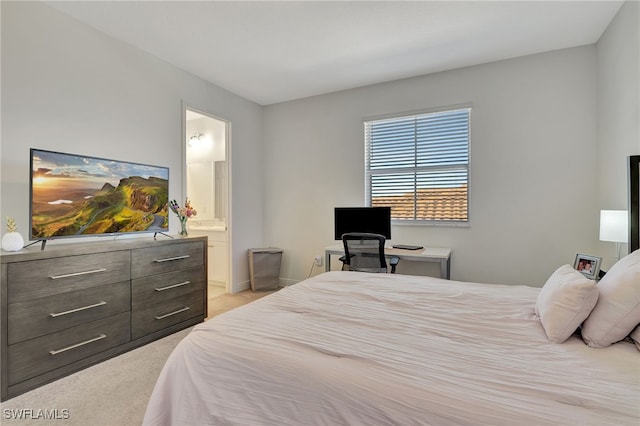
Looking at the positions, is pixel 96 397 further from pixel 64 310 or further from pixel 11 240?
pixel 11 240

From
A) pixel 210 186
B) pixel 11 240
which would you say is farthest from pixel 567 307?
pixel 210 186

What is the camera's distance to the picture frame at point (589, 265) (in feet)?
7.91

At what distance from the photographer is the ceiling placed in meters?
2.49

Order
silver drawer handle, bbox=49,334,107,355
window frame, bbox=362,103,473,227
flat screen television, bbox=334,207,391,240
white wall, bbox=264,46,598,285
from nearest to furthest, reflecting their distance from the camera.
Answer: silver drawer handle, bbox=49,334,107,355 < white wall, bbox=264,46,598,285 < window frame, bbox=362,103,473,227 < flat screen television, bbox=334,207,391,240

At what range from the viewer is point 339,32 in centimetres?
286

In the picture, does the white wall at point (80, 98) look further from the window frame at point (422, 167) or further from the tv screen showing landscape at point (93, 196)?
the window frame at point (422, 167)

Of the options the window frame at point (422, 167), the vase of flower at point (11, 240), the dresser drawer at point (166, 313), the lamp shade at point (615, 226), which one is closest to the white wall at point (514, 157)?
the window frame at point (422, 167)

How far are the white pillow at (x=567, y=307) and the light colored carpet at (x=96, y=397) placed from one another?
2.13 metres

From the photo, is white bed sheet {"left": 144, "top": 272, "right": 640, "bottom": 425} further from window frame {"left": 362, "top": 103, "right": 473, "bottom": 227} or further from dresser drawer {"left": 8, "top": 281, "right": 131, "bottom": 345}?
window frame {"left": 362, "top": 103, "right": 473, "bottom": 227}

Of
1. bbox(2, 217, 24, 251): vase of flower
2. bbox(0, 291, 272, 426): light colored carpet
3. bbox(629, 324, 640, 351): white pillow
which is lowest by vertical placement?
bbox(0, 291, 272, 426): light colored carpet

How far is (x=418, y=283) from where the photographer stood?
218 centimetres

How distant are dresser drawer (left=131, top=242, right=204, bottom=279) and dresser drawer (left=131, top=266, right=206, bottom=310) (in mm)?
52

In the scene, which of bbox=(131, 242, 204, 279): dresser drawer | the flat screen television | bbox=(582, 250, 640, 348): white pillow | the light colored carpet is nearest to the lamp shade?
bbox=(582, 250, 640, 348): white pillow

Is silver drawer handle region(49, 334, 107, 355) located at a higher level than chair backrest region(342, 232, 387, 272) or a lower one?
lower
